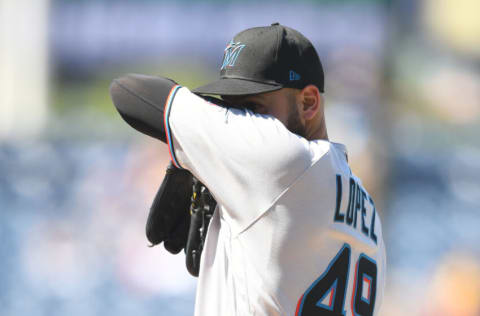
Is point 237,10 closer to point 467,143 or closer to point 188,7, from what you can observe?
point 188,7

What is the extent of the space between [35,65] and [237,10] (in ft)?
6.18

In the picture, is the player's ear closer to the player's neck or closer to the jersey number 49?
the player's neck

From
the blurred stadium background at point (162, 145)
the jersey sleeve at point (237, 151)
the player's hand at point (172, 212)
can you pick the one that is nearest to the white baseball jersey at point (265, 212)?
the jersey sleeve at point (237, 151)

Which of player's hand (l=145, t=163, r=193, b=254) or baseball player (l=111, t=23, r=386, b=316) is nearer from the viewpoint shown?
baseball player (l=111, t=23, r=386, b=316)

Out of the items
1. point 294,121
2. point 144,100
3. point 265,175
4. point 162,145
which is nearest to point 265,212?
point 265,175

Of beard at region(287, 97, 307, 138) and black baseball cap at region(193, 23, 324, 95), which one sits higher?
black baseball cap at region(193, 23, 324, 95)

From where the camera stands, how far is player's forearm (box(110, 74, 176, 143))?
1954mm

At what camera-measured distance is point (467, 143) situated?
259 inches

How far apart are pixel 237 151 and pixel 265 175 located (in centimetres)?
9

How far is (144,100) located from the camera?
1972mm

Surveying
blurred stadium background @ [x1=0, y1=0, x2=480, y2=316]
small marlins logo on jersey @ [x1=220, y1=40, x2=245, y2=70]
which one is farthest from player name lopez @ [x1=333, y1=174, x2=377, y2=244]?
blurred stadium background @ [x1=0, y1=0, x2=480, y2=316]

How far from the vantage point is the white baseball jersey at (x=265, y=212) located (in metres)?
1.92

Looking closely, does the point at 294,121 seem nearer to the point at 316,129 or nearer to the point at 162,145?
the point at 316,129

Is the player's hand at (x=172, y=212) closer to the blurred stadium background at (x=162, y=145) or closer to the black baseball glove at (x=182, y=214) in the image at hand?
the black baseball glove at (x=182, y=214)
